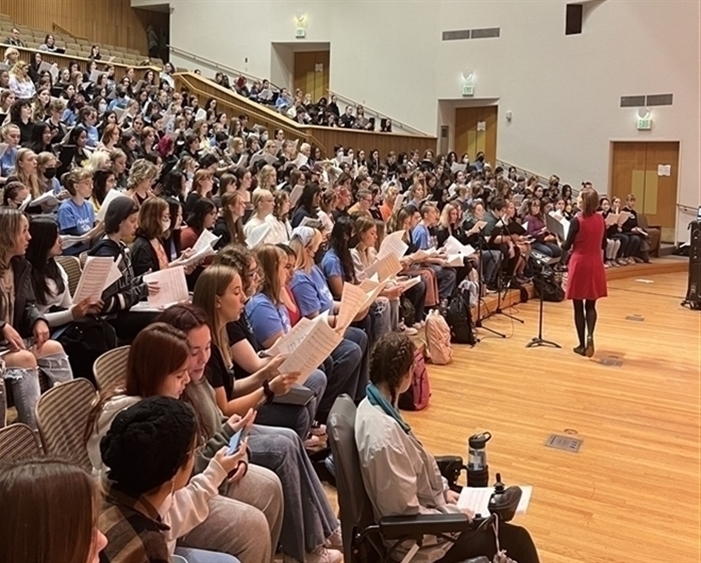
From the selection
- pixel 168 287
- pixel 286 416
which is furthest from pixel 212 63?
pixel 286 416

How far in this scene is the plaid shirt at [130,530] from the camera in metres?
1.34

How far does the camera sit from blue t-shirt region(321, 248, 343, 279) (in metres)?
4.43

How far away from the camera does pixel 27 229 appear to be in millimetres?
2822

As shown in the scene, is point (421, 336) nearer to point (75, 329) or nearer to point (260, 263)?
point (260, 263)

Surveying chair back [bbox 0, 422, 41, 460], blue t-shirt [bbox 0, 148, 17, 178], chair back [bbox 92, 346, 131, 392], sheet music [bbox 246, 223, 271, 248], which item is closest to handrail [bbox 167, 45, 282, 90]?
blue t-shirt [bbox 0, 148, 17, 178]

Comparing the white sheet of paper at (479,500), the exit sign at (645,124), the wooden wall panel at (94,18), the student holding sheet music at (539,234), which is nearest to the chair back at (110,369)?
the white sheet of paper at (479,500)

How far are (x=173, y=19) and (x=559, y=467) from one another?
1689 centimetres

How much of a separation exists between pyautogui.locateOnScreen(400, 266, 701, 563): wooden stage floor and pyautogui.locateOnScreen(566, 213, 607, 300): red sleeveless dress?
1.74ft

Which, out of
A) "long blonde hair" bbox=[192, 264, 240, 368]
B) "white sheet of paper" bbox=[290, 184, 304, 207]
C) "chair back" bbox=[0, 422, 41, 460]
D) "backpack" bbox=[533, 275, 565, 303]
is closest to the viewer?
"chair back" bbox=[0, 422, 41, 460]

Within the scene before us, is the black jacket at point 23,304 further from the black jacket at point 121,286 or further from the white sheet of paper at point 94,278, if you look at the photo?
the black jacket at point 121,286

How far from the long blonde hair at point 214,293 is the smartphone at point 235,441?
507 mm

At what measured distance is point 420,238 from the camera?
19.9ft

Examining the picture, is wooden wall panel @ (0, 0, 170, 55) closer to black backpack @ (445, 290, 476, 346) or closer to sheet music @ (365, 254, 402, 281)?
black backpack @ (445, 290, 476, 346)

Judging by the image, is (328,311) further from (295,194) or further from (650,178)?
(650,178)
